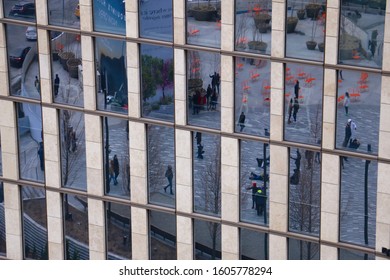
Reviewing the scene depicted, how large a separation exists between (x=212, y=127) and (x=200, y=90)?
1352 millimetres

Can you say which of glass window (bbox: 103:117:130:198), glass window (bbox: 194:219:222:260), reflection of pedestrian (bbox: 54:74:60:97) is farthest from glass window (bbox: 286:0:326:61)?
reflection of pedestrian (bbox: 54:74:60:97)

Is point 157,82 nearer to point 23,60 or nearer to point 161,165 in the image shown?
point 161,165

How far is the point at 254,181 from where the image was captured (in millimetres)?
48344

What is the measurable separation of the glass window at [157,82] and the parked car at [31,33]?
4460 mm

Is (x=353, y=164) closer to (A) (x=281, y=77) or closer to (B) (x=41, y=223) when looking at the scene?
(A) (x=281, y=77)

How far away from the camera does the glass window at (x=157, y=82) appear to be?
48.8m

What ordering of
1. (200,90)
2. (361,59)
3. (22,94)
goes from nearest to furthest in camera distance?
(361,59), (200,90), (22,94)

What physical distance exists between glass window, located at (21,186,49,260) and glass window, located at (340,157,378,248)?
40.4 ft

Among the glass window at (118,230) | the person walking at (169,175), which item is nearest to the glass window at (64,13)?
the person walking at (169,175)

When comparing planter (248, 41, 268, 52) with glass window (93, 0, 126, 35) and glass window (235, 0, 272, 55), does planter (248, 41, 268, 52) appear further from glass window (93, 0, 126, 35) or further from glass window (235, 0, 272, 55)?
glass window (93, 0, 126, 35)

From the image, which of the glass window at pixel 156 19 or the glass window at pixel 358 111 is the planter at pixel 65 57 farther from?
the glass window at pixel 358 111

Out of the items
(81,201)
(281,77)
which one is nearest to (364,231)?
(281,77)

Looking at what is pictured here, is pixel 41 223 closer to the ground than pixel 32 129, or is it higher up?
closer to the ground

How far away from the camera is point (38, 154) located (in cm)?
5262
